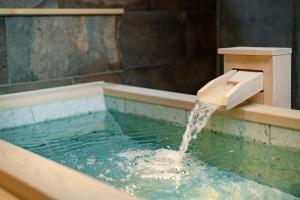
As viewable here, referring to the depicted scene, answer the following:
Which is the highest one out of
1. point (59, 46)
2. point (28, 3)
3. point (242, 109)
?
point (28, 3)

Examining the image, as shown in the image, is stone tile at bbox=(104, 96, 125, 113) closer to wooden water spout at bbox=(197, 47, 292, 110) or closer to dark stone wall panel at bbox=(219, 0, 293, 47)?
wooden water spout at bbox=(197, 47, 292, 110)

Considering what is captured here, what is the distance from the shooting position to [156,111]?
285 centimetres

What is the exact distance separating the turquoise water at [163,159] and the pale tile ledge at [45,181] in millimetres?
388

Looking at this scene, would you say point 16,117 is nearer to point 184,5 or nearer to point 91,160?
point 91,160

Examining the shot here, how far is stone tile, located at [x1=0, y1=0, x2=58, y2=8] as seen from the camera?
132 inches

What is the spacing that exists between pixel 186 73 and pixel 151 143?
279 centimetres

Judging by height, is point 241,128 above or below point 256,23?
below

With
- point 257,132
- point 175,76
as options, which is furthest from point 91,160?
point 175,76

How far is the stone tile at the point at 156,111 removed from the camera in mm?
2701

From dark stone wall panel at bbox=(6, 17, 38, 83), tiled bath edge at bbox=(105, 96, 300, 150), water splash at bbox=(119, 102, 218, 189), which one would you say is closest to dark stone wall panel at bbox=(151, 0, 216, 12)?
dark stone wall panel at bbox=(6, 17, 38, 83)

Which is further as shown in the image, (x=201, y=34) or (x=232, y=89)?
(x=201, y=34)

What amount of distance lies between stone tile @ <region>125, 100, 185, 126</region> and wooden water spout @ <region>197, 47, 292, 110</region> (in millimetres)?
340

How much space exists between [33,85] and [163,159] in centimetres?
171

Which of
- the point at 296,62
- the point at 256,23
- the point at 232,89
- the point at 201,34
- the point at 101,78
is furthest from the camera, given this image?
the point at 201,34
